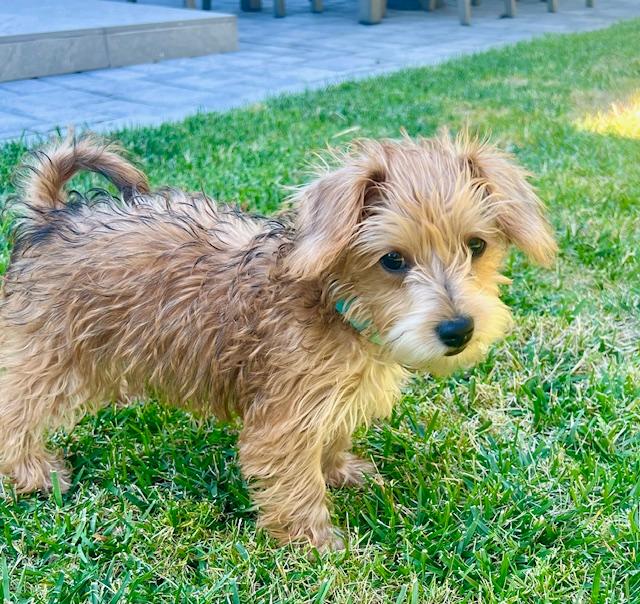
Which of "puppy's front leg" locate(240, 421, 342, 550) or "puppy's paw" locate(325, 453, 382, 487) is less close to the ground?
"puppy's front leg" locate(240, 421, 342, 550)

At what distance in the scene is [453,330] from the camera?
2.08m

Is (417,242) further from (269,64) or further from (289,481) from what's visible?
(269,64)

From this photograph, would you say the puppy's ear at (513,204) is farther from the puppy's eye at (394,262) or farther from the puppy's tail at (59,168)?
the puppy's tail at (59,168)

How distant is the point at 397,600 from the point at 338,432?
594 mm

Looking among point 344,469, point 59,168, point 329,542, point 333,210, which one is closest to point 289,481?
point 329,542

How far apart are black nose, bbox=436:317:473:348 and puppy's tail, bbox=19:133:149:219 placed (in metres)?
1.56

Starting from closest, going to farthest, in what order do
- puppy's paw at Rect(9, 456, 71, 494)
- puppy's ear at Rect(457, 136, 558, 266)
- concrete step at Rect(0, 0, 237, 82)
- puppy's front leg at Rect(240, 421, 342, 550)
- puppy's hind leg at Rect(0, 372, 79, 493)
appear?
puppy's ear at Rect(457, 136, 558, 266) → puppy's front leg at Rect(240, 421, 342, 550) → puppy's hind leg at Rect(0, 372, 79, 493) → puppy's paw at Rect(9, 456, 71, 494) → concrete step at Rect(0, 0, 237, 82)

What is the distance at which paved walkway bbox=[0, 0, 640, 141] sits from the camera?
736 centimetres

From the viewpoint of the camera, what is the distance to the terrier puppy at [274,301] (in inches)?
85.1

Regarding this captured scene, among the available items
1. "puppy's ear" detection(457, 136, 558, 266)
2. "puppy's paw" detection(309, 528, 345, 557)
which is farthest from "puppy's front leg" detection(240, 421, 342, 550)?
"puppy's ear" detection(457, 136, 558, 266)

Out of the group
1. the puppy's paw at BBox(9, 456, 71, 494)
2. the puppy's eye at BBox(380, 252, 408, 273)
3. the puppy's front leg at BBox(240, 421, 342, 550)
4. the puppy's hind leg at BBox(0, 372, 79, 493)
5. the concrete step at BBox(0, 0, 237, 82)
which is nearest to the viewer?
the puppy's eye at BBox(380, 252, 408, 273)

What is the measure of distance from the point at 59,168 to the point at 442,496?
6.58 feet

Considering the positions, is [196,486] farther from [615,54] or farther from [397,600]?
[615,54]

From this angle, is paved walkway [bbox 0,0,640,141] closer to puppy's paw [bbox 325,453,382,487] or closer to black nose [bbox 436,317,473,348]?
puppy's paw [bbox 325,453,382,487]
